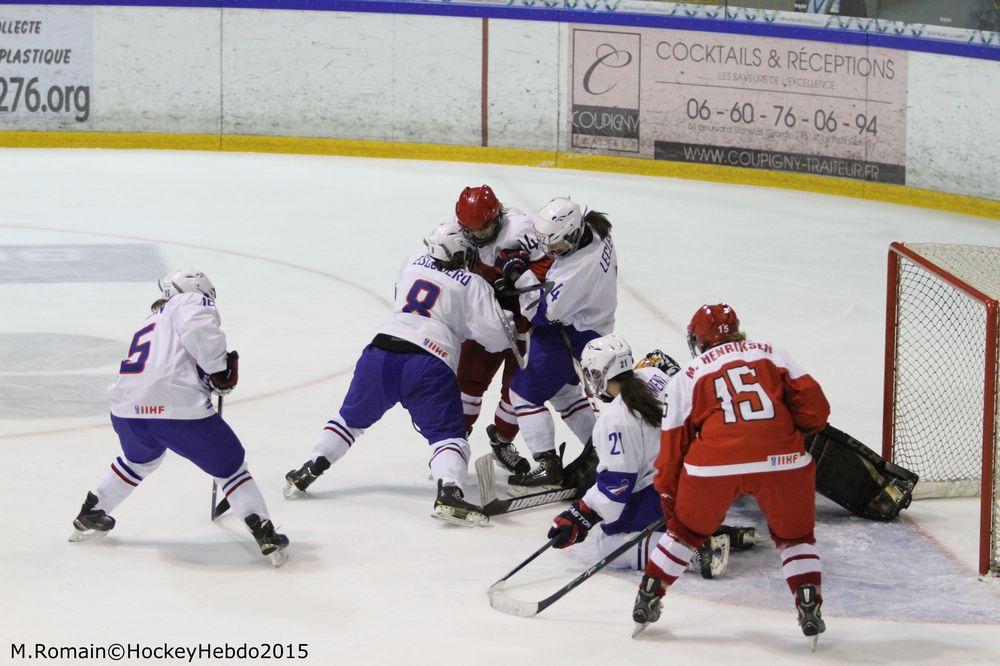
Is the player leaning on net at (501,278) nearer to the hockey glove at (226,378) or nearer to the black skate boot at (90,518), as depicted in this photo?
the hockey glove at (226,378)

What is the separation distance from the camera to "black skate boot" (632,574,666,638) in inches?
160

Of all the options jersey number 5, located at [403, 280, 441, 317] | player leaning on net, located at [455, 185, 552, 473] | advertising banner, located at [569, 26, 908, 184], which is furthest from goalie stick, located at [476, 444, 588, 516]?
advertising banner, located at [569, 26, 908, 184]

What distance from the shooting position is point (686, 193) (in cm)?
1204

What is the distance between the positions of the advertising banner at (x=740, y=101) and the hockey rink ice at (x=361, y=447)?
53cm

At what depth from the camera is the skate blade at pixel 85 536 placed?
4.77 metres

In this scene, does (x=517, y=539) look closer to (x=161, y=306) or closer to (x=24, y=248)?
(x=161, y=306)

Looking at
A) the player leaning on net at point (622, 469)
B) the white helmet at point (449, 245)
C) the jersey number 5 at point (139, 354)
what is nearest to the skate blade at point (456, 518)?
the player leaning on net at point (622, 469)

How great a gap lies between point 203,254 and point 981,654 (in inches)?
251

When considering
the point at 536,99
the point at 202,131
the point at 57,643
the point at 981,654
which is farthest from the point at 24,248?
the point at 981,654

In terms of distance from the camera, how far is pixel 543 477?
5.43 m

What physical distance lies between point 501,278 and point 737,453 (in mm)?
1883

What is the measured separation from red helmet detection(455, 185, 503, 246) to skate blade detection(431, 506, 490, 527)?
3.57ft

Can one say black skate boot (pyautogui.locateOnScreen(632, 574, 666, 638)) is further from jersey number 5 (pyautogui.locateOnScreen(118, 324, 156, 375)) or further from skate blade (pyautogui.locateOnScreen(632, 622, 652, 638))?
jersey number 5 (pyautogui.locateOnScreen(118, 324, 156, 375))

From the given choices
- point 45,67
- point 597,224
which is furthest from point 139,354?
point 45,67
